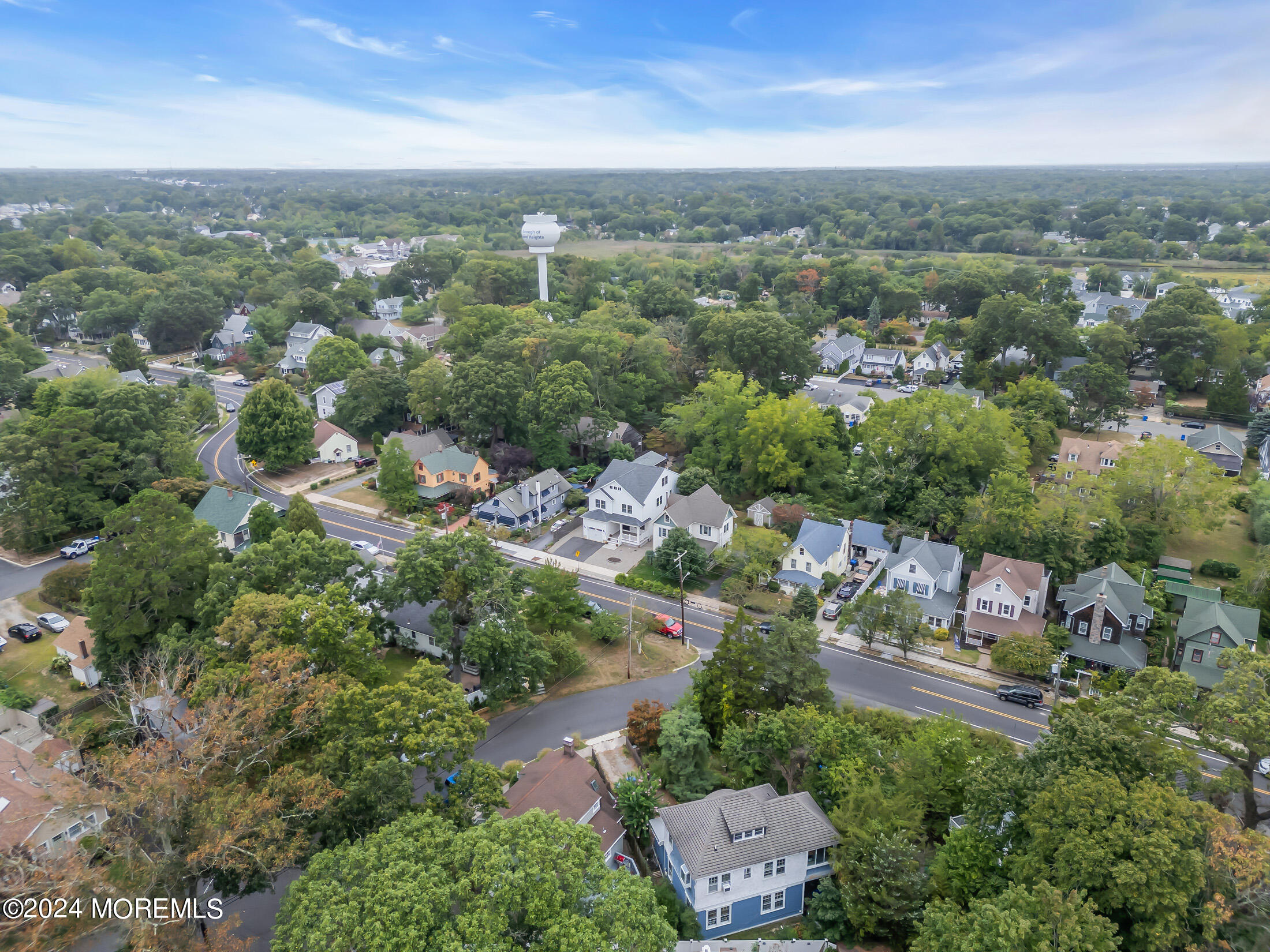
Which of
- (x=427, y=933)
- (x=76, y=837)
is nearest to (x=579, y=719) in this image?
(x=427, y=933)

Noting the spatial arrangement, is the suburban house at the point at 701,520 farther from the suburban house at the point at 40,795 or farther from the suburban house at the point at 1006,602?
the suburban house at the point at 40,795

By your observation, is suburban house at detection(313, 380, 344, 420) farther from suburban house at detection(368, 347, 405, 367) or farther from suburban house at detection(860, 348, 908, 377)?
suburban house at detection(860, 348, 908, 377)

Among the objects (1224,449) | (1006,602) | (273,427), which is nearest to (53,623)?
(273,427)

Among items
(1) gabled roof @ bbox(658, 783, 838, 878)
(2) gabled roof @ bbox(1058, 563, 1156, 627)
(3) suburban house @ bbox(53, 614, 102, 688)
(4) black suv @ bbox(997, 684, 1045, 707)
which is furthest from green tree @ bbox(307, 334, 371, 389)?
(2) gabled roof @ bbox(1058, 563, 1156, 627)

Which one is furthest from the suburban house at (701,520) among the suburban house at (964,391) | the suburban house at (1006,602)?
the suburban house at (964,391)

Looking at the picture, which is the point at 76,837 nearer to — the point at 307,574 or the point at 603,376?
the point at 307,574

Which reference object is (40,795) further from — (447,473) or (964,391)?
(964,391)
